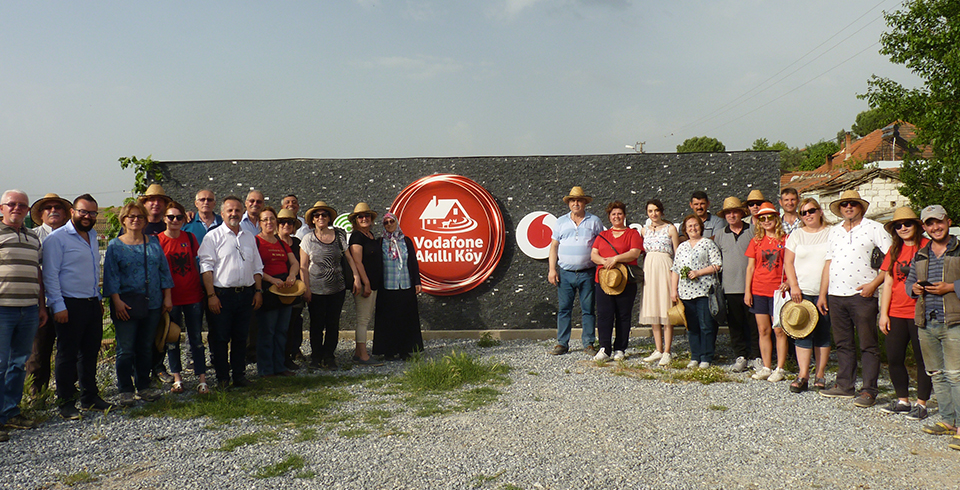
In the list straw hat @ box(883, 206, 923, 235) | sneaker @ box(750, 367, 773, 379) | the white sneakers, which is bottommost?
sneaker @ box(750, 367, 773, 379)

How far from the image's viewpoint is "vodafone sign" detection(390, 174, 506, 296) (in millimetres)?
8070

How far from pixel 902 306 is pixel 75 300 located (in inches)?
226

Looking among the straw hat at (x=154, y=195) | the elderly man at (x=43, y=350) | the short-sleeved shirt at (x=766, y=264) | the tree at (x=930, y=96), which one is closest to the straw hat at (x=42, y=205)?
the elderly man at (x=43, y=350)

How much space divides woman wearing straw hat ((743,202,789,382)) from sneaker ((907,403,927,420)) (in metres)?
1.13

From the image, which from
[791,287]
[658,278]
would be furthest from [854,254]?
[658,278]

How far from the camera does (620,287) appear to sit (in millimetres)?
6184

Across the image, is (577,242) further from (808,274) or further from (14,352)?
(14,352)

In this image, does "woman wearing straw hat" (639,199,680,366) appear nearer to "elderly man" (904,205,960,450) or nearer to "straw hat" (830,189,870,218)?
"straw hat" (830,189,870,218)

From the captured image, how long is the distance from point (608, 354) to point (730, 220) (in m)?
1.81

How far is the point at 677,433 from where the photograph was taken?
13.1ft

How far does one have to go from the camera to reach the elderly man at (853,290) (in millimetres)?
4512

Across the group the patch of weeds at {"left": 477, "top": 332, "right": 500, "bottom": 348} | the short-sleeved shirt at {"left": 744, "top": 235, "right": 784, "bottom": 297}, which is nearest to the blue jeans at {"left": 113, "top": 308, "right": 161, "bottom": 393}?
the patch of weeds at {"left": 477, "top": 332, "right": 500, "bottom": 348}

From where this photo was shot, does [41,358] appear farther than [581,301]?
No

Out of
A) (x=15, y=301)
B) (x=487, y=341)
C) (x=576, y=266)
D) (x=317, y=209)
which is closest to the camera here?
(x=15, y=301)
